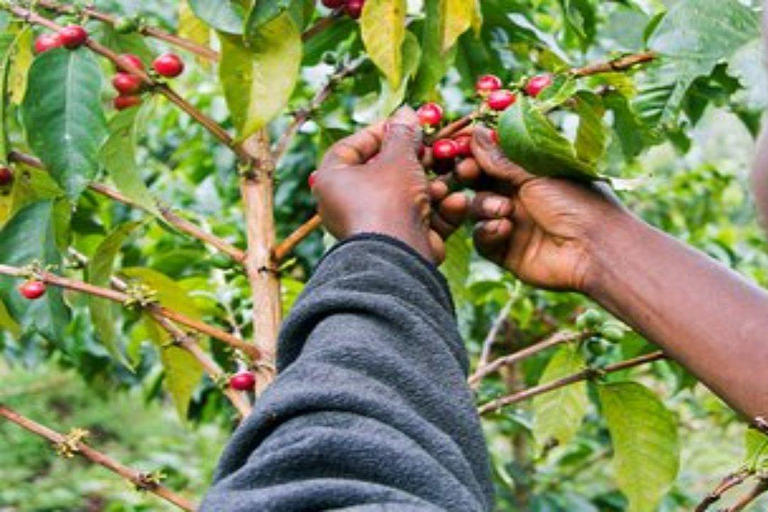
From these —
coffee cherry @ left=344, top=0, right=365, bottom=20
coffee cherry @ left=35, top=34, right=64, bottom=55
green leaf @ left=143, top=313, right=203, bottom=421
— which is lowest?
green leaf @ left=143, top=313, right=203, bottom=421

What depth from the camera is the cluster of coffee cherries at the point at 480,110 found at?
4.31ft

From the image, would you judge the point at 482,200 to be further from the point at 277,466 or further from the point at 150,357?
the point at 150,357

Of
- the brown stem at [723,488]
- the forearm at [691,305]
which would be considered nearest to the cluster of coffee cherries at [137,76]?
the forearm at [691,305]

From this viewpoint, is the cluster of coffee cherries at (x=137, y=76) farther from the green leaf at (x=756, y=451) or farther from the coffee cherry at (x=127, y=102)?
the green leaf at (x=756, y=451)

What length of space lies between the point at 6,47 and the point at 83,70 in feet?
0.39

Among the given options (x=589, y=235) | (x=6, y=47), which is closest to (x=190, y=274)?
(x=6, y=47)

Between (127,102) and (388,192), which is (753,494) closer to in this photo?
(388,192)

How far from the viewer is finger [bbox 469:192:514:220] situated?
1.38 meters

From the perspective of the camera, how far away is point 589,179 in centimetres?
132

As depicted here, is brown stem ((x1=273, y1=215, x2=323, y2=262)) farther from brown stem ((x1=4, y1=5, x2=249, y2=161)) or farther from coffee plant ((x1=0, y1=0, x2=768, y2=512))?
brown stem ((x1=4, y1=5, x2=249, y2=161))

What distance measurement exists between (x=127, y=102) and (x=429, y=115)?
1.07 feet

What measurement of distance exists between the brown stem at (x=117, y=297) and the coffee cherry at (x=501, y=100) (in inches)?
14.5

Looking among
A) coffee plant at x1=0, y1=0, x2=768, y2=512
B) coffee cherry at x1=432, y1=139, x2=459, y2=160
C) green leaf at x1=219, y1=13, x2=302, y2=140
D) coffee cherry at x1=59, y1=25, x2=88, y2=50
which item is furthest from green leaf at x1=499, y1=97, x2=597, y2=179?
coffee cherry at x1=59, y1=25, x2=88, y2=50

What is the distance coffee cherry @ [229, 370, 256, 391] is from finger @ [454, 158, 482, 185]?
0.31 metres
